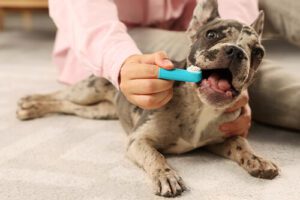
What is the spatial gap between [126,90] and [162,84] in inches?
4.7

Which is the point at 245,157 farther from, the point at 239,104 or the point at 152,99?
the point at 152,99

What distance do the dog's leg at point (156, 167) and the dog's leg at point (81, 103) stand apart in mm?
458

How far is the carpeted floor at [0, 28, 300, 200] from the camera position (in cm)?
113

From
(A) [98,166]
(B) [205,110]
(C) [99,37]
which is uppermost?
(C) [99,37]

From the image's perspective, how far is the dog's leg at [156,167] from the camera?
1.11 metres

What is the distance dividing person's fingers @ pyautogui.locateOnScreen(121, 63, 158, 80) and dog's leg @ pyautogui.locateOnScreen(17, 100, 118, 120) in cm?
60

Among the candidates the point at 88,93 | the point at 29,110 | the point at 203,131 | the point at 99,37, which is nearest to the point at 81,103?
the point at 88,93

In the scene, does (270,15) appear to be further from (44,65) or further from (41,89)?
(44,65)

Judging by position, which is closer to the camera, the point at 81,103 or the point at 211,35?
the point at 211,35

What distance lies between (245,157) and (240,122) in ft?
0.46

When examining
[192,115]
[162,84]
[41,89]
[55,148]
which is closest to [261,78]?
[192,115]

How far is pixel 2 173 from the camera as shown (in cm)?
124

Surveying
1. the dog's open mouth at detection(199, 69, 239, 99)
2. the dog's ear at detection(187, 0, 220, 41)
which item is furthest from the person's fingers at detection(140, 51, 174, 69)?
the dog's ear at detection(187, 0, 220, 41)

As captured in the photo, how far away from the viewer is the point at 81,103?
182 centimetres
